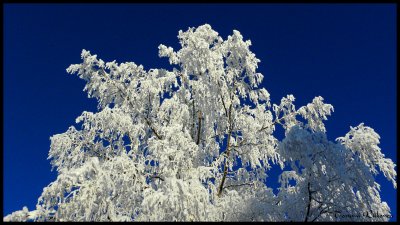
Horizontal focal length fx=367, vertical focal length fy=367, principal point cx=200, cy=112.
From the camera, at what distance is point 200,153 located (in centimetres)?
885

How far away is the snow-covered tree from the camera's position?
22.4 ft

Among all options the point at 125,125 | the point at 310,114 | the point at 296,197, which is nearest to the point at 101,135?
the point at 125,125

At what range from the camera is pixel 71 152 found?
9.47m

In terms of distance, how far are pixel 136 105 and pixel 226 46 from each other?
2.97 meters

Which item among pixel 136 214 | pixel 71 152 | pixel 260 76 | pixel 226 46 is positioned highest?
pixel 226 46

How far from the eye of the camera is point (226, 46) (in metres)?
10.2

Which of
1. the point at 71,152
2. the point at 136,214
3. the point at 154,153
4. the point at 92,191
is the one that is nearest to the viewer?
the point at 92,191

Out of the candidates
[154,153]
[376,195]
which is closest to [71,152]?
[154,153]

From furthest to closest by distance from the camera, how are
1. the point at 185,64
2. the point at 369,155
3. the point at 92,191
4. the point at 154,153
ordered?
1. the point at 185,64
2. the point at 369,155
3. the point at 154,153
4. the point at 92,191

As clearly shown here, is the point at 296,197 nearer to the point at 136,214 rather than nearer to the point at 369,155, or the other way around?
the point at 369,155

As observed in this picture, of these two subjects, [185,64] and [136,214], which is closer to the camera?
[136,214]

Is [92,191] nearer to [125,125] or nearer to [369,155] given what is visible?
[125,125]

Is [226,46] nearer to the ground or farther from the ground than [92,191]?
farther from the ground

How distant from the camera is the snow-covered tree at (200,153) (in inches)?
269
